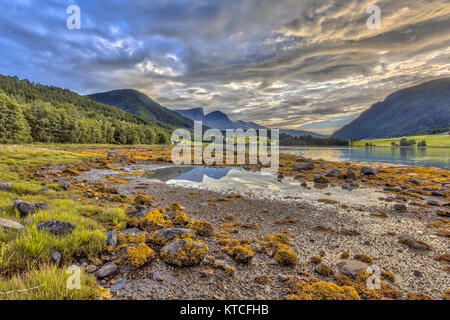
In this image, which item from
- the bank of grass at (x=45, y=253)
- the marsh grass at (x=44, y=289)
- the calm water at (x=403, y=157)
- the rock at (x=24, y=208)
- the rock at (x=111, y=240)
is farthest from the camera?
the calm water at (x=403, y=157)

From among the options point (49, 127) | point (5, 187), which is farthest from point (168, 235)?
point (49, 127)

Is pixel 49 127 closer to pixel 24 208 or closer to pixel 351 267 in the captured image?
pixel 24 208

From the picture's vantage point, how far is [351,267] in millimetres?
5824

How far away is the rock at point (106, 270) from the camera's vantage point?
15.1 feet

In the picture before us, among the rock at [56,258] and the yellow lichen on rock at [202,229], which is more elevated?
the rock at [56,258]

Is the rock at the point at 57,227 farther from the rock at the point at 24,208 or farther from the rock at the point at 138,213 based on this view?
the rock at the point at 138,213

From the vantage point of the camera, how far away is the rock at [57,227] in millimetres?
5434

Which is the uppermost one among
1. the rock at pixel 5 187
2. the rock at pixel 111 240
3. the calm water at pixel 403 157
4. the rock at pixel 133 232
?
the calm water at pixel 403 157

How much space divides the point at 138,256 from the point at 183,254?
1.24 metres

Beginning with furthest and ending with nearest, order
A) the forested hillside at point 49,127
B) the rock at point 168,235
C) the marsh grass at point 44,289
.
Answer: the forested hillside at point 49,127, the rock at point 168,235, the marsh grass at point 44,289

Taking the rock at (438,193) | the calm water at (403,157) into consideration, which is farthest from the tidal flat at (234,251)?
the calm water at (403,157)

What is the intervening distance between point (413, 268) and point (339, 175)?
71.0ft

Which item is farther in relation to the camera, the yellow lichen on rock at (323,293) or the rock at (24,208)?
the rock at (24,208)

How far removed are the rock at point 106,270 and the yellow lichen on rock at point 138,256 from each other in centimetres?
36
